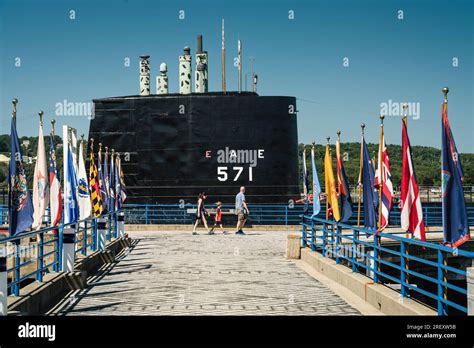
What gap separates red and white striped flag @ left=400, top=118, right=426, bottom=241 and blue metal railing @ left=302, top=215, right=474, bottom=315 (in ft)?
0.76

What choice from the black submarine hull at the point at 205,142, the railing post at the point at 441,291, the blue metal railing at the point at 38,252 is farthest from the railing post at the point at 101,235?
the railing post at the point at 441,291

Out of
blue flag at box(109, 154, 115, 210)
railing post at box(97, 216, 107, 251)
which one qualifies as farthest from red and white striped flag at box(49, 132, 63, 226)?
blue flag at box(109, 154, 115, 210)

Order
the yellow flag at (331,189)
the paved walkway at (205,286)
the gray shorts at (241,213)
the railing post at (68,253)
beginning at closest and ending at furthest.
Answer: the paved walkway at (205,286)
the railing post at (68,253)
the yellow flag at (331,189)
the gray shorts at (241,213)

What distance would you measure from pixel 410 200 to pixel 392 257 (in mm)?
11769

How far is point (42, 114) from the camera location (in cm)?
1320

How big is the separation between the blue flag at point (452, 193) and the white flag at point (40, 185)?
7.28 meters

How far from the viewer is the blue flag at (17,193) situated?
10625mm

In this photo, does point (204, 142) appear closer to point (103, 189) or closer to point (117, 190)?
point (117, 190)

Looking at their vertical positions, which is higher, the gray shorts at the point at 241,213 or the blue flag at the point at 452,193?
the blue flag at the point at 452,193

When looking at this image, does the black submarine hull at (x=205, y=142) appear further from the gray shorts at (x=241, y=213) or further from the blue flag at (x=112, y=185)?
the blue flag at (x=112, y=185)

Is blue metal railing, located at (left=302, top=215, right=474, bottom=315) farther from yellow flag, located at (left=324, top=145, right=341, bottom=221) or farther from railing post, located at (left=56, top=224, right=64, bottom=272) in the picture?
railing post, located at (left=56, top=224, right=64, bottom=272)
